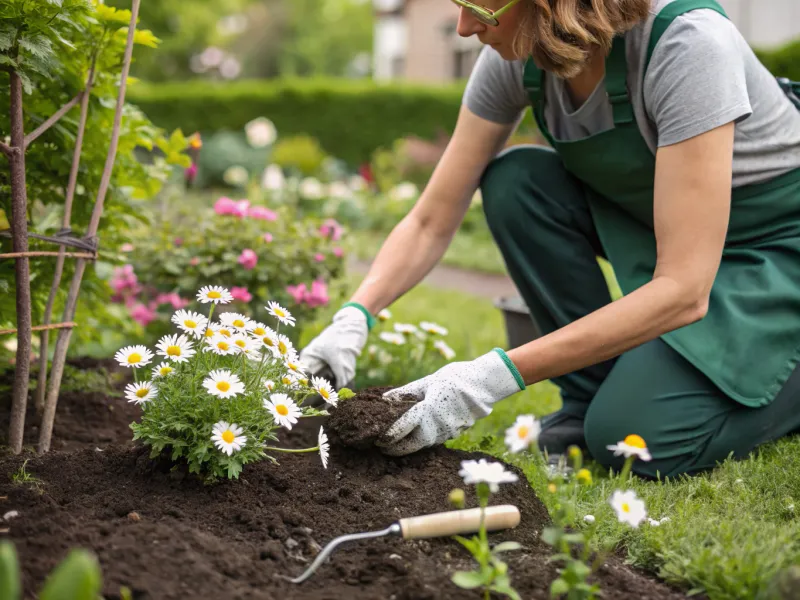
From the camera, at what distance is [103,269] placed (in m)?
2.82

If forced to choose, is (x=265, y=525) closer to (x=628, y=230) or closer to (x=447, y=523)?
(x=447, y=523)

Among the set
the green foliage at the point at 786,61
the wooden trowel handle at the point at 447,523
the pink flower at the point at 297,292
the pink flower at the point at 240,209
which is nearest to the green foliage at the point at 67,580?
the wooden trowel handle at the point at 447,523

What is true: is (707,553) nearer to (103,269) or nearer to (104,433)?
(104,433)

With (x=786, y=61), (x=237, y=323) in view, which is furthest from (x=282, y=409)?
(x=786, y=61)

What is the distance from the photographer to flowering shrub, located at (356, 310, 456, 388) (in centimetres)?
306

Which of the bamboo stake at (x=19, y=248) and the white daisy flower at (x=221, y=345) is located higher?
the bamboo stake at (x=19, y=248)

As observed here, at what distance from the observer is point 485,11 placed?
6.51ft

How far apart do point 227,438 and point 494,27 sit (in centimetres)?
120

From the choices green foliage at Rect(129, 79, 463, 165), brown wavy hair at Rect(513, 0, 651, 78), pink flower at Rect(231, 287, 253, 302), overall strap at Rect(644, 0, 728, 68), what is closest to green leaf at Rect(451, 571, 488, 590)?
brown wavy hair at Rect(513, 0, 651, 78)

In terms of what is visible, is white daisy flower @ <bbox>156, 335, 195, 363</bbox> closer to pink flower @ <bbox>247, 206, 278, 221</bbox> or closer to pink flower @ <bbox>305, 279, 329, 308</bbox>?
pink flower @ <bbox>305, 279, 329, 308</bbox>

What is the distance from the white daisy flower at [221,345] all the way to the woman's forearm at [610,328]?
68 centimetres

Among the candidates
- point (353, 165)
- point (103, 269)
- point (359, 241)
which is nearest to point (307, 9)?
point (353, 165)

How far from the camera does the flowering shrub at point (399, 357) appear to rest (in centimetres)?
306

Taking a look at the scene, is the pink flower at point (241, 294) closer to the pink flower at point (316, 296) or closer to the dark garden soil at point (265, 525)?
the pink flower at point (316, 296)
